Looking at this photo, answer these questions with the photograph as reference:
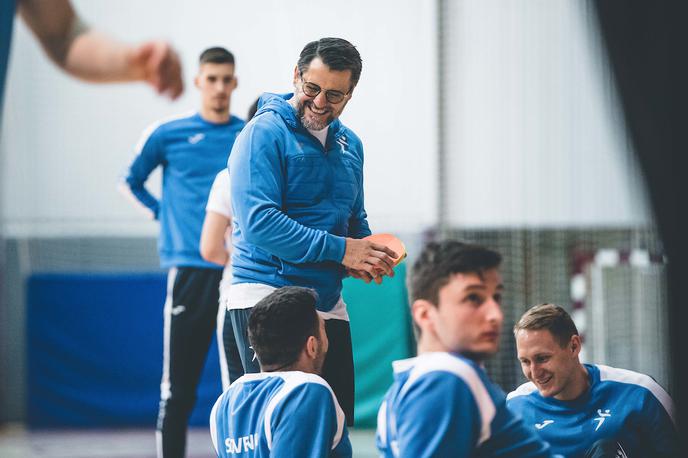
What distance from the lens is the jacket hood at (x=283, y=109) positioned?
3.57 metres

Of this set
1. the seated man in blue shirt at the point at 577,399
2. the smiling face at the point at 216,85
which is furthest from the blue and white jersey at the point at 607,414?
the smiling face at the point at 216,85

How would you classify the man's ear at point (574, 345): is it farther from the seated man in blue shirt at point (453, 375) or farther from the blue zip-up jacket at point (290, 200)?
the seated man in blue shirt at point (453, 375)

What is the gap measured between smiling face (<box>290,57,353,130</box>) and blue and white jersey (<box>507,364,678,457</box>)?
122 centimetres

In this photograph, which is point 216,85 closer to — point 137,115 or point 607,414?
point 607,414

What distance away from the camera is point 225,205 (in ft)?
14.7

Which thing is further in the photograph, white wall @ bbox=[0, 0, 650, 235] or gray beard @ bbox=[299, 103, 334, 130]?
white wall @ bbox=[0, 0, 650, 235]

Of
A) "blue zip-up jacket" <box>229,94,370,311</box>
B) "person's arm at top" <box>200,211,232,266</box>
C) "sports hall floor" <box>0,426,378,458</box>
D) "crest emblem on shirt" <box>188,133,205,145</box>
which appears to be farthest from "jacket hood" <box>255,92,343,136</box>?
"sports hall floor" <box>0,426,378,458</box>

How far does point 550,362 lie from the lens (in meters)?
3.69

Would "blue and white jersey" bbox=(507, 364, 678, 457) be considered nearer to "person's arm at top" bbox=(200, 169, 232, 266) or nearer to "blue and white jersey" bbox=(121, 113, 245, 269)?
"person's arm at top" bbox=(200, 169, 232, 266)

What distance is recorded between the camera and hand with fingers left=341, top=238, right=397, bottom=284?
3477mm

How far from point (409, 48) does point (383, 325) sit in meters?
2.86

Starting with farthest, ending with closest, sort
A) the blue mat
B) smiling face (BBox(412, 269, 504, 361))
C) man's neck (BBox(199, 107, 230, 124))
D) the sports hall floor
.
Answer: the blue mat, the sports hall floor, man's neck (BBox(199, 107, 230, 124)), smiling face (BBox(412, 269, 504, 361))

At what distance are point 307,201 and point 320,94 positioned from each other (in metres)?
0.35

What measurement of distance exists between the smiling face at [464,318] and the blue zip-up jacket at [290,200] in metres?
0.78
